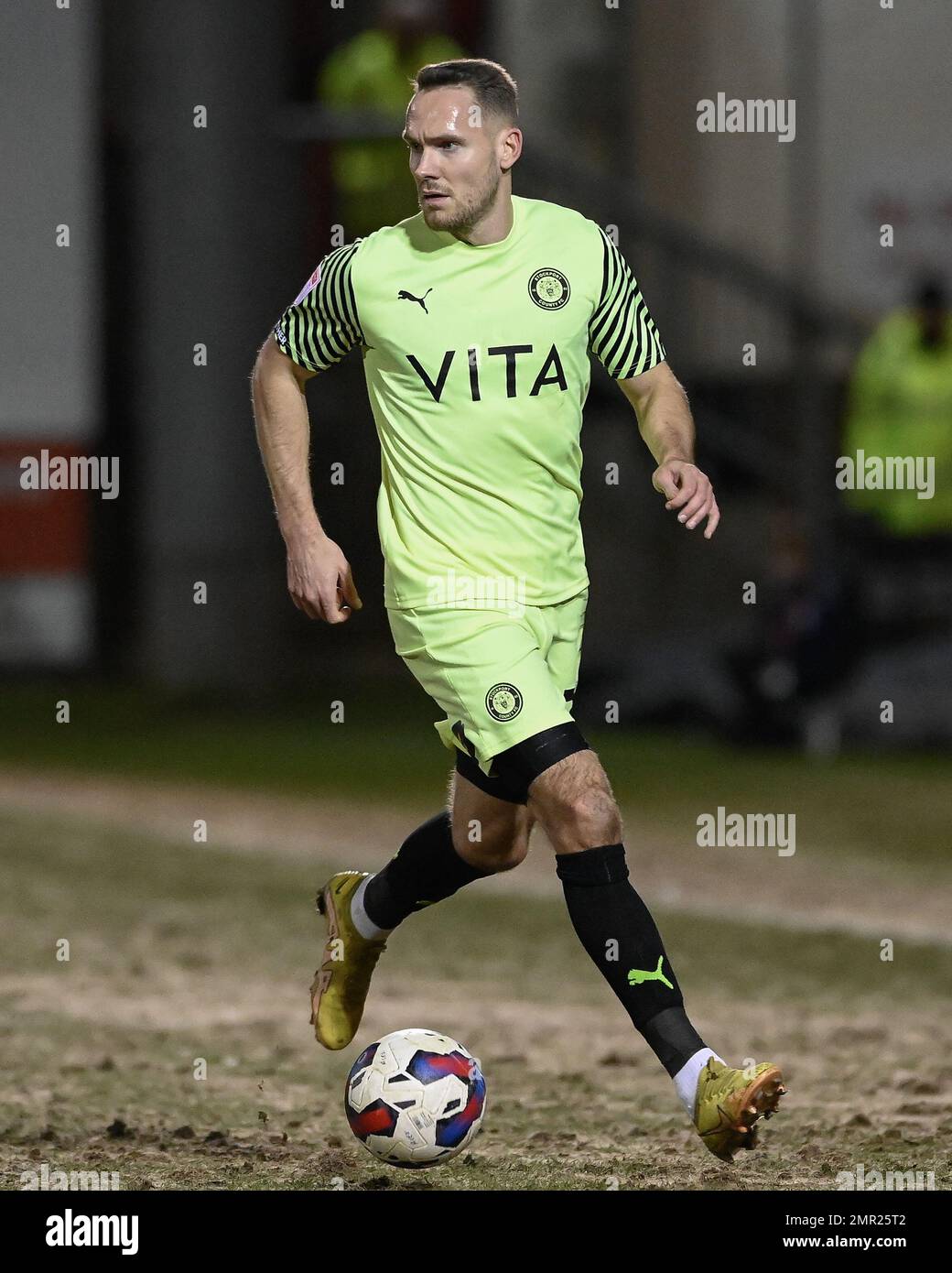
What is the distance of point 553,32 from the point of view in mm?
20859

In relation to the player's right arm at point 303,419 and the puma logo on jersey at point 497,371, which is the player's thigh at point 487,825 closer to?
the player's right arm at point 303,419

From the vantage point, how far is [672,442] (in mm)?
5602

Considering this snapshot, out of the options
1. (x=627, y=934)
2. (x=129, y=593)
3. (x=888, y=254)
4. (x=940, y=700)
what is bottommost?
(x=627, y=934)

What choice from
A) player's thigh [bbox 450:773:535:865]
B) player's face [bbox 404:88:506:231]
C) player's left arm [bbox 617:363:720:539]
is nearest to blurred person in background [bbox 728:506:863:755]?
player's left arm [bbox 617:363:720:539]

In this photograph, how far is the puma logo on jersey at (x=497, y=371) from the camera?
17.9 feet

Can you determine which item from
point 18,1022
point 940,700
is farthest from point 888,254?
point 18,1022

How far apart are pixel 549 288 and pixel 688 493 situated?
1.94ft

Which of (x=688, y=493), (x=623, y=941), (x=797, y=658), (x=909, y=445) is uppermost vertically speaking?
(x=909, y=445)

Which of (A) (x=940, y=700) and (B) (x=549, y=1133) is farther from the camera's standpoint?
(A) (x=940, y=700)

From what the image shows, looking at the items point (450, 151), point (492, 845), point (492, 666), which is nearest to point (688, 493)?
point (492, 666)

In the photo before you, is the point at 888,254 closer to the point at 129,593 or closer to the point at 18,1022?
the point at 129,593

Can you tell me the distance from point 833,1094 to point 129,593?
15.9 metres

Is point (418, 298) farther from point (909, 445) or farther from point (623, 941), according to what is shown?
point (909, 445)
